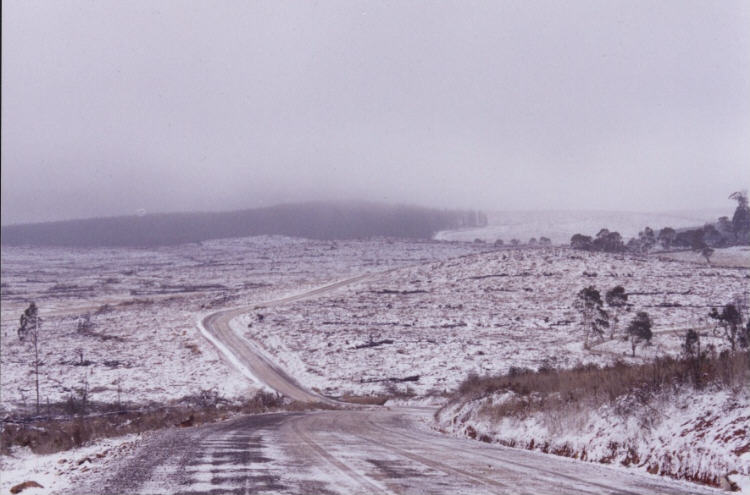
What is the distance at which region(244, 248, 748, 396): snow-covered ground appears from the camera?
163 feet

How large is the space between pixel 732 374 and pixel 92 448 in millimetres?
14089

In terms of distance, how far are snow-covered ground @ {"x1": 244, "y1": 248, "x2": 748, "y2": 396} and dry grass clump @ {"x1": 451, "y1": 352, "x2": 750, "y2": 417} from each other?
79.4 feet

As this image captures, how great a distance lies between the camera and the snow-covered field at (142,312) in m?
47.8

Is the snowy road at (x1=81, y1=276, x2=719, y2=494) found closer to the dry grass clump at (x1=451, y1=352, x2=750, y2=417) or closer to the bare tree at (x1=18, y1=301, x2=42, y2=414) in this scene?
the dry grass clump at (x1=451, y1=352, x2=750, y2=417)

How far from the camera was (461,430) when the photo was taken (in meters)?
18.0

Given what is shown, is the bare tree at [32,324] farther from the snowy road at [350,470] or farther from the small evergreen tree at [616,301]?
the small evergreen tree at [616,301]

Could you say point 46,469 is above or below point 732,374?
below

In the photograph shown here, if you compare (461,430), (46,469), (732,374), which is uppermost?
(732,374)

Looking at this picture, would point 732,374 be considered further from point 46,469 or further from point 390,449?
point 46,469

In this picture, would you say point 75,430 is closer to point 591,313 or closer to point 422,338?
point 422,338

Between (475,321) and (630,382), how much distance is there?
197 ft

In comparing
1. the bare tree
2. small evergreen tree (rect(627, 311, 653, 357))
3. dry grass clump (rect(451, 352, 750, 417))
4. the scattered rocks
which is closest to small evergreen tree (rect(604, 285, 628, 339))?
small evergreen tree (rect(627, 311, 653, 357))

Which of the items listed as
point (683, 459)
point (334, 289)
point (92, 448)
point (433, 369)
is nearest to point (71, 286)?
point (334, 289)

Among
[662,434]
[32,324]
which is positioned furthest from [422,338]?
[662,434]
